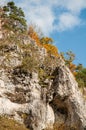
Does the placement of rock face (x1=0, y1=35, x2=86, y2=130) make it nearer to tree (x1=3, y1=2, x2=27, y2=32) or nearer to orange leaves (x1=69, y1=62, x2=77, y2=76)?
tree (x1=3, y1=2, x2=27, y2=32)

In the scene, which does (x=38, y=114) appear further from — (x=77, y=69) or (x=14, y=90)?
(x=77, y=69)

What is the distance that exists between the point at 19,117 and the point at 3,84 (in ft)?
8.01

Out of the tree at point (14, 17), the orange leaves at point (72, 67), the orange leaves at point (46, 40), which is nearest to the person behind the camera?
the tree at point (14, 17)

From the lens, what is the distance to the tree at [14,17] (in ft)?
105

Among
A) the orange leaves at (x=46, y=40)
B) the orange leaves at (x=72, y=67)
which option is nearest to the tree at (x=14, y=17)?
the orange leaves at (x=46, y=40)

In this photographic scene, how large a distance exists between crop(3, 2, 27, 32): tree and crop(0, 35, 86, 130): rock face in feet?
29.1

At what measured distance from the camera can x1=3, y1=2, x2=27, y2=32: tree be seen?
105 feet

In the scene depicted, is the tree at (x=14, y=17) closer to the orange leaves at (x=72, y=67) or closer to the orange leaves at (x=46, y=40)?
the orange leaves at (x=46, y=40)

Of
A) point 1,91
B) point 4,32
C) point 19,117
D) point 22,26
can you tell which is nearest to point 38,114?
point 19,117

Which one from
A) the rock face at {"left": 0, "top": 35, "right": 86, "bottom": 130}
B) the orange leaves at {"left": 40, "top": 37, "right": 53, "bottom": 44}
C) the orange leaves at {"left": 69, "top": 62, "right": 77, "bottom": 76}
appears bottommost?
the rock face at {"left": 0, "top": 35, "right": 86, "bottom": 130}

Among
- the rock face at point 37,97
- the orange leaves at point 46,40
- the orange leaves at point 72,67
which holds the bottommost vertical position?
the rock face at point 37,97

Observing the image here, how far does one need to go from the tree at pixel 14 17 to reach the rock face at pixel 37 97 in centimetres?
887

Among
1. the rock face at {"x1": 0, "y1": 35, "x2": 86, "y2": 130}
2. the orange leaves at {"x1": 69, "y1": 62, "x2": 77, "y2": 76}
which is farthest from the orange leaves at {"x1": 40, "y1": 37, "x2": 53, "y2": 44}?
the rock face at {"x1": 0, "y1": 35, "x2": 86, "y2": 130}

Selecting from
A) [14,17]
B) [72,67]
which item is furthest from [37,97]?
[72,67]
